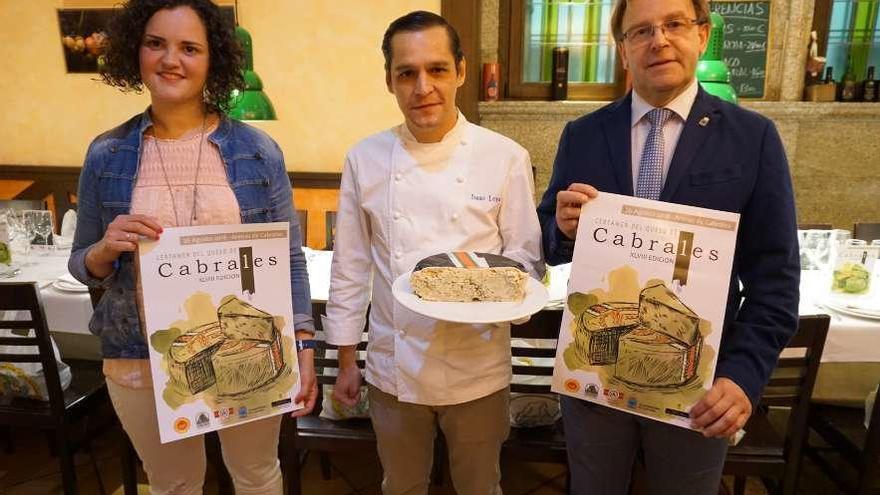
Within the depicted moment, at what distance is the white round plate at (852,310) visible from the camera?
192 cm

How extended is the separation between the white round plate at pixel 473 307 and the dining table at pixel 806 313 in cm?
74

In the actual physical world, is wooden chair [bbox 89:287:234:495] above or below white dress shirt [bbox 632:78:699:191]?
below

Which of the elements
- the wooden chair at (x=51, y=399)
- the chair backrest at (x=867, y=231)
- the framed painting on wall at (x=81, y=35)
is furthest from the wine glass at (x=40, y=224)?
the chair backrest at (x=867, y=231)

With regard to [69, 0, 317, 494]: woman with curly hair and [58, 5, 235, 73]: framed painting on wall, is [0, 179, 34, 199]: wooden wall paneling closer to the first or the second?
[58, 5, 235, 73]: framed painting on wall

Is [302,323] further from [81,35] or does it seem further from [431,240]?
[81,35]

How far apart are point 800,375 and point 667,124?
36.7 inches

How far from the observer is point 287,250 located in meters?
1.22

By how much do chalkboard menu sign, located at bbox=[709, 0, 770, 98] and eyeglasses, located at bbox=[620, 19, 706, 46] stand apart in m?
3.15

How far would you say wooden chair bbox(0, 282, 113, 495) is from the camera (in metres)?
1.74

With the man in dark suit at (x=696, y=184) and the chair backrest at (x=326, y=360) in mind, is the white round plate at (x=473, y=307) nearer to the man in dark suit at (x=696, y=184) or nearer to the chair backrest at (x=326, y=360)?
the man in dark suit at (x=696, y=184)

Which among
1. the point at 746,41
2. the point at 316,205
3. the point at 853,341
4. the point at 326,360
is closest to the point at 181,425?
the point at 326,360

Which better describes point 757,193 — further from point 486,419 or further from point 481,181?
point 486,419

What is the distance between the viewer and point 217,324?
A: 1.18 m

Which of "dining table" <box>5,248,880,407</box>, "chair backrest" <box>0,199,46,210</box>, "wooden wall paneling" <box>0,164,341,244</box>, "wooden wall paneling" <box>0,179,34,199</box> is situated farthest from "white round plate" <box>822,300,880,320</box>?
"wooden wall paneling" <box>0,179,34,199</box>
